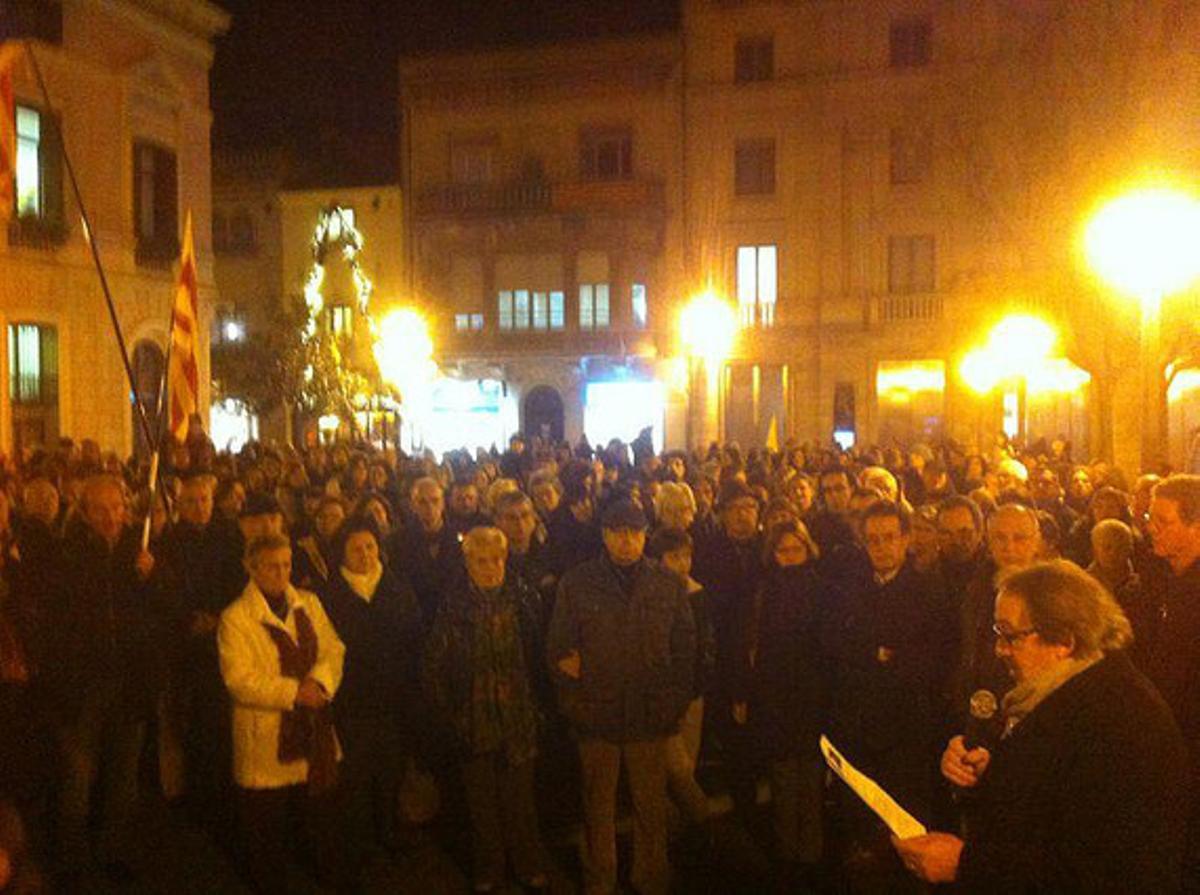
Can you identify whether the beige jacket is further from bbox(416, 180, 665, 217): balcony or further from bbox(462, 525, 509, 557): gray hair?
bbox(416, 180, 665, 217): balcony

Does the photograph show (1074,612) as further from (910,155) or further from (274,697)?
(910,155)

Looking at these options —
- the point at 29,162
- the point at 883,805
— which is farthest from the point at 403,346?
the point at 883,805

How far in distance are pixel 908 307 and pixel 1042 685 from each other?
1136 inches

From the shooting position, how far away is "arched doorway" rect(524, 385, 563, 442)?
33906 millimetres

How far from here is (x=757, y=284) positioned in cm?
3198

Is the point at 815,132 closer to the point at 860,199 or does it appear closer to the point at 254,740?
the point at 860,199

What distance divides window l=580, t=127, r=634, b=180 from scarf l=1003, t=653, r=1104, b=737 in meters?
31.0

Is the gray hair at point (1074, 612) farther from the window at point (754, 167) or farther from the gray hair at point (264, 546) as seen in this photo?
the window at point (754, 167)

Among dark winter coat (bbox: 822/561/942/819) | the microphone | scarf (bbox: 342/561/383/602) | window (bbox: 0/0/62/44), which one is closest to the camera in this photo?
the microphone

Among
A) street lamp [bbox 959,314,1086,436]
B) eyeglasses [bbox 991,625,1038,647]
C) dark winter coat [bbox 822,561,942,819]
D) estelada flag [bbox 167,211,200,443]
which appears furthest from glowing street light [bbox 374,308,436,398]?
eyeglasses [bbox 991,625,1038,647]

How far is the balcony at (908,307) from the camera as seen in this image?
3047cm

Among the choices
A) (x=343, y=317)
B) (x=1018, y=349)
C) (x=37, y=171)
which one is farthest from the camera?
(x=343, y=317)

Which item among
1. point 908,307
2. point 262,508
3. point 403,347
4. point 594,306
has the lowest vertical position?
point 262,508

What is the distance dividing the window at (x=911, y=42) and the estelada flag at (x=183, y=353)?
25.7m
